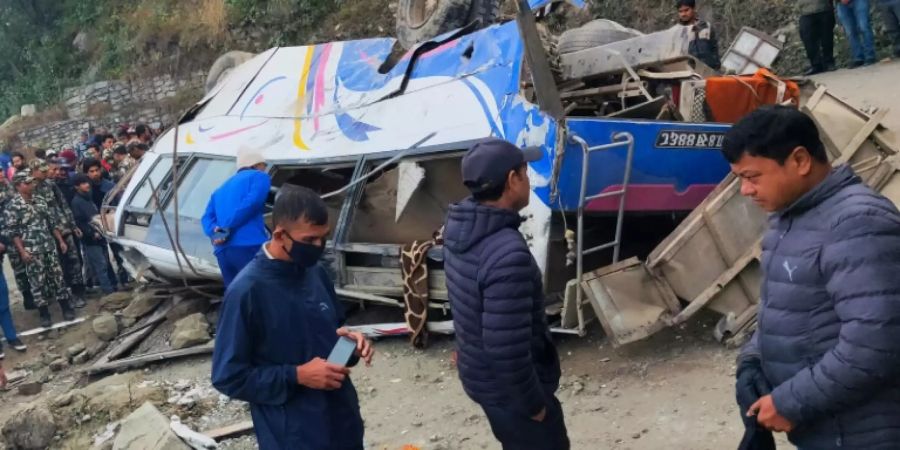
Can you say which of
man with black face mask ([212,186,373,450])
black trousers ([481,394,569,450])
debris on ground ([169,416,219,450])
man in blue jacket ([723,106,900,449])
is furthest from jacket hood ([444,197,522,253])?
debris on ground ([169,416,219,450])

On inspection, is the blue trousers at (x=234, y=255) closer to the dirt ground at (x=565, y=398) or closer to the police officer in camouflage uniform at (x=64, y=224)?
the dirt ground at (x=565, y=398)

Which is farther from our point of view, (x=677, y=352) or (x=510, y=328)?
(x=677, y=352)

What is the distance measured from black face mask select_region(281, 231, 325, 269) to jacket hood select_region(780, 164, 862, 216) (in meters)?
1.43

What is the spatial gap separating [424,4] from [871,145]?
4.37m

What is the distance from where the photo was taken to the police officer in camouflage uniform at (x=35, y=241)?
895cm

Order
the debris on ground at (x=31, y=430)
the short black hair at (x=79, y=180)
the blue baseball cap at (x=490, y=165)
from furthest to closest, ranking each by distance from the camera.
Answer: the short black hair at (x=79, y=180) < the debris on ground at (x=31, y=430) < the blue baseball cap at (x=490, y=165)

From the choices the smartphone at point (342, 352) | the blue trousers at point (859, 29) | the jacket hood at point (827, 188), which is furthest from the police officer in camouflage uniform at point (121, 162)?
the jacket hood at point (827, 188)

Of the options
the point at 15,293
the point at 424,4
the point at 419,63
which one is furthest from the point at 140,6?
the point at 419,63

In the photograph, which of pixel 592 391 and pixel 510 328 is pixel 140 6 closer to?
pixel 592 391

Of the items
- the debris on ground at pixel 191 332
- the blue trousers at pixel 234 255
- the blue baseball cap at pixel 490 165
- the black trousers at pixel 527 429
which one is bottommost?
the debris on ground at pixel 191 332

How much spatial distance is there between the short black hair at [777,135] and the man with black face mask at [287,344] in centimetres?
132

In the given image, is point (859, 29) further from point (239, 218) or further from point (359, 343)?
point (359, 343)

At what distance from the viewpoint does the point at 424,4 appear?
8.30 m

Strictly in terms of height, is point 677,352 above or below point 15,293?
above
